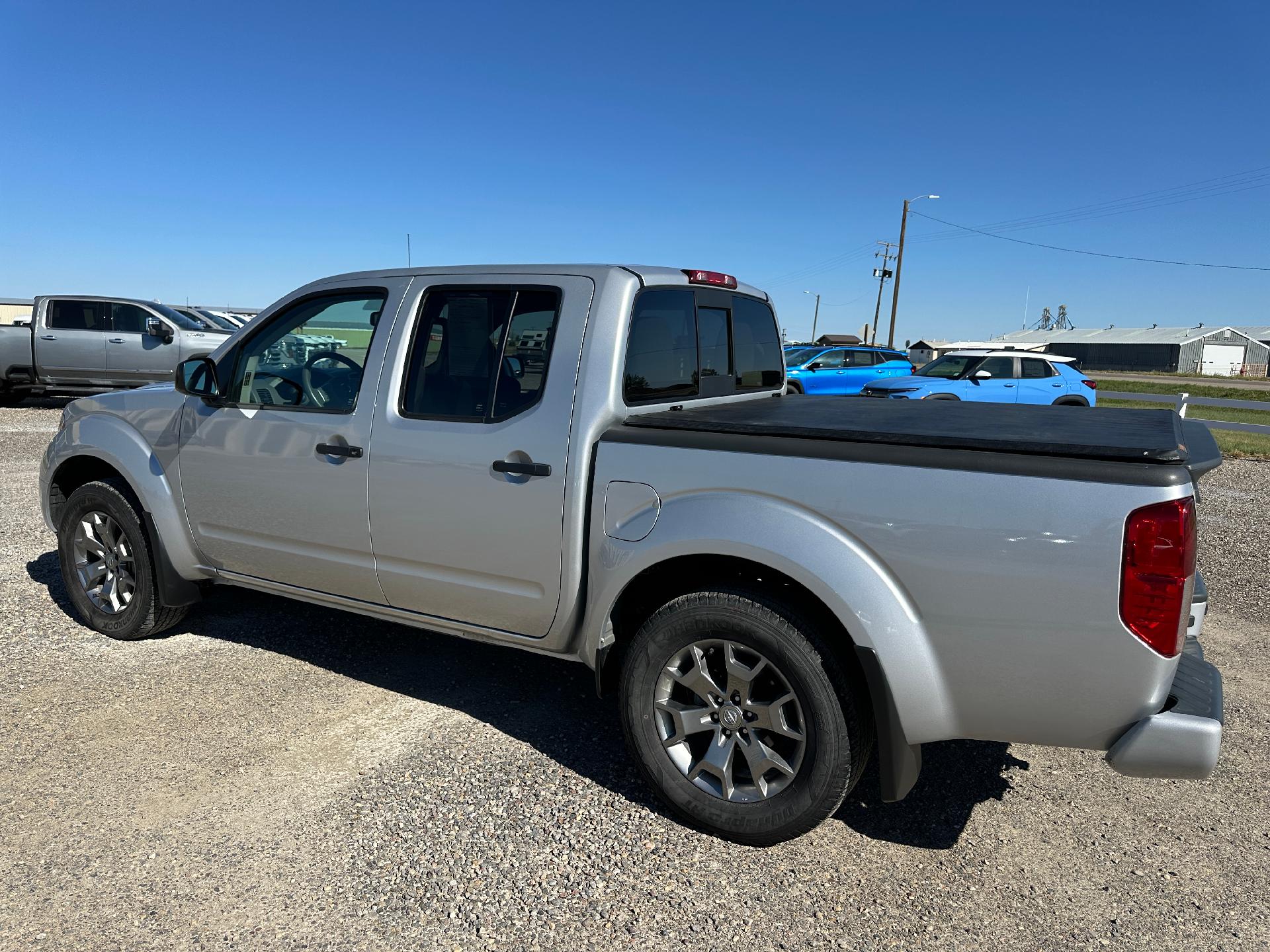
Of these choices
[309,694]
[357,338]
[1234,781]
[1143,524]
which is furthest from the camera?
[309,694]

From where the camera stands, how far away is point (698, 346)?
384cm

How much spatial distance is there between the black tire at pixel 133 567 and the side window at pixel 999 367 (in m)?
15.8

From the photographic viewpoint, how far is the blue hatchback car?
16375 millimetres

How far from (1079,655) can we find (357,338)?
297 cm

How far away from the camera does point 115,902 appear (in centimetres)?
255

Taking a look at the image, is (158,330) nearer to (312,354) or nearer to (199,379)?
(199,379)

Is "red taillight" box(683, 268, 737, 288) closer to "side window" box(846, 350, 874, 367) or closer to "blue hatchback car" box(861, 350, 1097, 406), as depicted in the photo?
"blue hatchback car" box(861, 350, 1097, 406)

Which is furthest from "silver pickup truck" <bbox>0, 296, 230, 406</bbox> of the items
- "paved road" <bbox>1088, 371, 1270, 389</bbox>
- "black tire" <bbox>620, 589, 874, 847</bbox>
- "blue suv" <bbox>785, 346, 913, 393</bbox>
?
"paved road" <bbox>1088, 371, 1270, 389</bbox>

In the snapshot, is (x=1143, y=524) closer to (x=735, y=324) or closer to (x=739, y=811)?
(x=739, y=811)

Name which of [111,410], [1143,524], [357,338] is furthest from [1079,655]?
[111,410]

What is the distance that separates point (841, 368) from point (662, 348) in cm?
1696

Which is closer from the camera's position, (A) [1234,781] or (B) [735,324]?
(A) [1234,781]

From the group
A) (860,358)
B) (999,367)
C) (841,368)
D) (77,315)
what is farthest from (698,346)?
(860,358)

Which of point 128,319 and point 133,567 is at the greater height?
point 128,319
